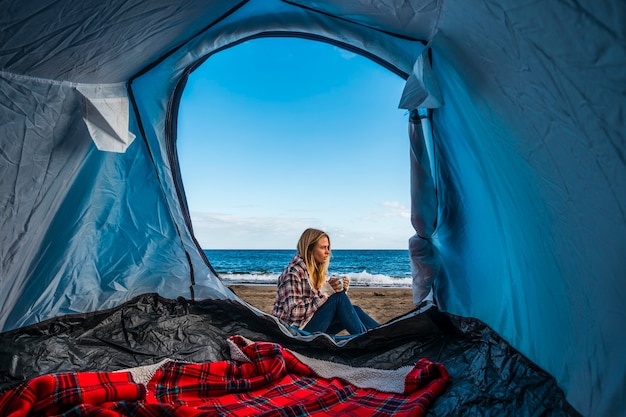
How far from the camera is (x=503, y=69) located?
999 millimetres

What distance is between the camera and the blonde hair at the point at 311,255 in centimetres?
233

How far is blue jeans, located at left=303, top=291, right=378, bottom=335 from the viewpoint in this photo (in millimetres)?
2211

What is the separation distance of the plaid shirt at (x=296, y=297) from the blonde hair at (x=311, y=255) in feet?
0.13

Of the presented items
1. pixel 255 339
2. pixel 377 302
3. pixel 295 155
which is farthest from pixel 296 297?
pixel 295 155

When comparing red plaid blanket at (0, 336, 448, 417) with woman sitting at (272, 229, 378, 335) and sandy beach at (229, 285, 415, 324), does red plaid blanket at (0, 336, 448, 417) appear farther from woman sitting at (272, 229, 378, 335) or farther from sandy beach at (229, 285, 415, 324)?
sandy beach at (229, 285, 415, 324)

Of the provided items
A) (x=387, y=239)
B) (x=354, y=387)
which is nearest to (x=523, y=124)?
(x=354, y=387)

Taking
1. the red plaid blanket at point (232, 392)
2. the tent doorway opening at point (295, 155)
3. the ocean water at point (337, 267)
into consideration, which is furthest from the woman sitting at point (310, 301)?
the ocean water at point (337, 267)

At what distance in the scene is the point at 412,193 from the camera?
1.80 m

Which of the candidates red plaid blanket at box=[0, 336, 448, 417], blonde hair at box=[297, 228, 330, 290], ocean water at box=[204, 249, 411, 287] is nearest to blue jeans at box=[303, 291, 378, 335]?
blonde hair at box=[297, 228, 330, 290]

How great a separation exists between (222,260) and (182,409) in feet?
54.4

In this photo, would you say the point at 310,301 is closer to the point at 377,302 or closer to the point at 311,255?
the point at 311,255

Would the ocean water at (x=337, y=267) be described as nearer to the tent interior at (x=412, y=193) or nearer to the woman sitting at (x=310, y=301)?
the woman sitting at (x=310, y=301)

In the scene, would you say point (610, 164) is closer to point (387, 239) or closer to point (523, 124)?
point (523, 124)

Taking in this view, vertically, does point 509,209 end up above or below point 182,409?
above
